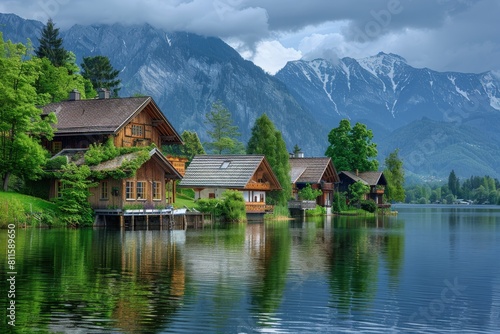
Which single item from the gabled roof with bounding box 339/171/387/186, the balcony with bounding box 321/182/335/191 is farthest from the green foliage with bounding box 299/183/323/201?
the gabled roof with bounding box 339/171/387/186

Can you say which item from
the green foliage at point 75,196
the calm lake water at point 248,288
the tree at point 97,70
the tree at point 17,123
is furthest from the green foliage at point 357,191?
the calm lake water at point 248,288

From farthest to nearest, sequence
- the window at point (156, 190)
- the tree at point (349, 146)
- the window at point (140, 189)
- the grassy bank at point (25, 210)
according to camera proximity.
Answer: the tree at point (349, 146)
the window at point (156, 190)
the window at point (140, 189)
the grassy bank at point (25, 210)

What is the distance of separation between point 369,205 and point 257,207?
38322mm

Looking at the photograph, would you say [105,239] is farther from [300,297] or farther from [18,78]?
[300,297]

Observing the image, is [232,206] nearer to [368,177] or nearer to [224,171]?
[224,171]

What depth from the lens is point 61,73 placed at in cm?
8738

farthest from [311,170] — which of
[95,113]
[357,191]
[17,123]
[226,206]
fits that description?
[17,123]

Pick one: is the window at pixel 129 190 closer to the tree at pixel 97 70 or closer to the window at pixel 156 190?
the window at pixel 156 190

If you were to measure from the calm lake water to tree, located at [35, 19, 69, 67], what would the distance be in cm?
6632

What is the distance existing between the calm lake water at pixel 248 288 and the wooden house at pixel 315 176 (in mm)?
64807

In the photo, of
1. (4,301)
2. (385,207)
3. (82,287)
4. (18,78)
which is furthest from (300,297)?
(385,207)

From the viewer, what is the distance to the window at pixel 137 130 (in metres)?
72.5

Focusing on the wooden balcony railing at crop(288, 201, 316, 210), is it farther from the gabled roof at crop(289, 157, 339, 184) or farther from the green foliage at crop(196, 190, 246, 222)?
the green foliage at crop(196, 190, 246, 222)

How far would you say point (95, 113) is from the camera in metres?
71.1
